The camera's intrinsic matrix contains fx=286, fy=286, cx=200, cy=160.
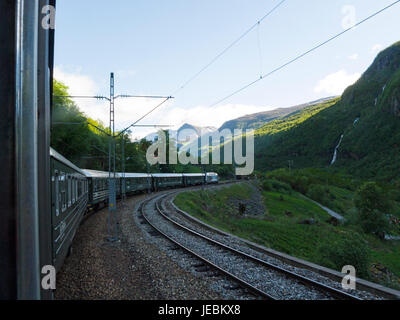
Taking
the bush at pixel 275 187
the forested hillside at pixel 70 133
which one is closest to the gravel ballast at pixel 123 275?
the forested hillside at pixel 70 133

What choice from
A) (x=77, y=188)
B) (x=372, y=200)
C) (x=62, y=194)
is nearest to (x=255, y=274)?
(x=62, y=194)

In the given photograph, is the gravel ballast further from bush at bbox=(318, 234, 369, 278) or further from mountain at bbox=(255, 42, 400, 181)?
mountain at bbox=(255, 42, 400, 181)

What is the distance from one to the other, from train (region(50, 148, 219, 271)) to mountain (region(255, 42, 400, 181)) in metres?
86.4

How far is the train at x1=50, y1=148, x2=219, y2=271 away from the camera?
5910 mm

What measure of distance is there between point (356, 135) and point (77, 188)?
146 m

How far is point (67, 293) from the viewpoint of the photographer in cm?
632

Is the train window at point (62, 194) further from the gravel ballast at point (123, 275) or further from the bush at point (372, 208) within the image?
the bush at point (372, 208)

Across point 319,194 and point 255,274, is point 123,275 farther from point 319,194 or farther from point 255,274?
point 319,194

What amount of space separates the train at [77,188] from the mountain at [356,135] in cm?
8637

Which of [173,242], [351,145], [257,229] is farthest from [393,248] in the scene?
[351,145]

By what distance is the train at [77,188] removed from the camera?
5910 millimetres

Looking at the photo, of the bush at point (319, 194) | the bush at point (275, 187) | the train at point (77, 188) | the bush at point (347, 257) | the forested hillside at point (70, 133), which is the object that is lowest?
the bush at point (319, 194)

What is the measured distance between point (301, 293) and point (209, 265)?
2633 mm
